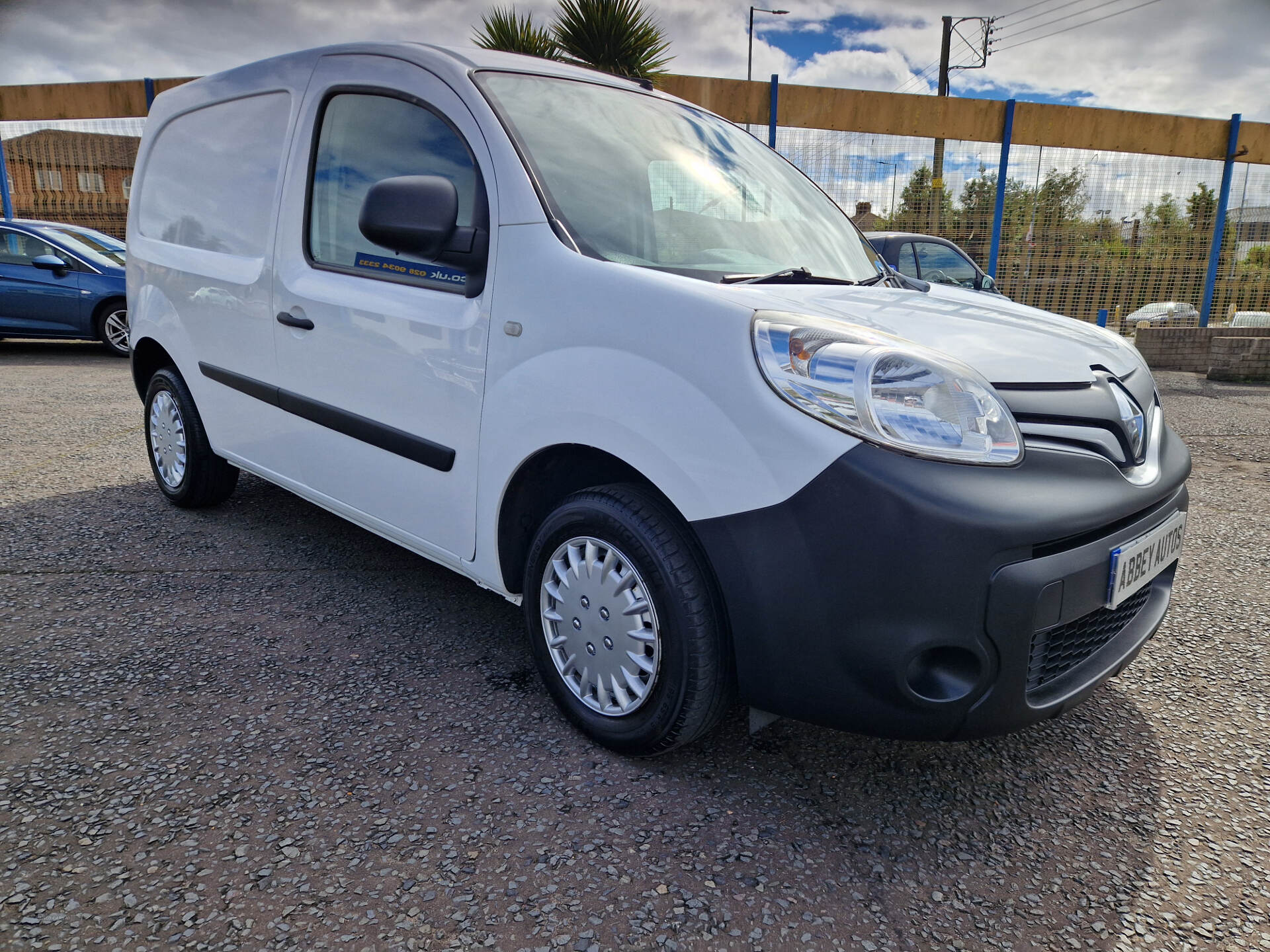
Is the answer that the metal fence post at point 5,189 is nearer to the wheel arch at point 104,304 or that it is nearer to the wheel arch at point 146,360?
the wheel arch at point 104,304

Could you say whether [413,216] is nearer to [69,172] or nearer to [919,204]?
[919,204]

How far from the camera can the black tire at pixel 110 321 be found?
30.3ft

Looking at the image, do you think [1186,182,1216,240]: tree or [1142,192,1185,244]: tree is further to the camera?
[1186,182,1216,240]: tree

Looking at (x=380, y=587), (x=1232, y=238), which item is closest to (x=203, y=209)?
(x=380, y=587)

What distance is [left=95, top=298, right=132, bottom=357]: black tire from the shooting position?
923cm

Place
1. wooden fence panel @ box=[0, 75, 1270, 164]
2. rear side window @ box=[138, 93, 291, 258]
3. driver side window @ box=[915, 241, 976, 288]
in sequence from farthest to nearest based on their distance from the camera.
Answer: wooden fence panel @ box=[0, 75, 1270, 164] < driver side window @ box=[915, 241, 976, 288] < rear side window @ box=[138, 93, 291, 258]

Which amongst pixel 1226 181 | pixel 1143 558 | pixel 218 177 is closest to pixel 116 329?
pixel 218 177

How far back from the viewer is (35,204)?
1234cm

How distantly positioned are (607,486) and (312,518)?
7.95ft

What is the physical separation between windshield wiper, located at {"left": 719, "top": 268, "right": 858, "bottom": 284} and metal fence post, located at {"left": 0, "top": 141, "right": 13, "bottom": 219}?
47.2 feet

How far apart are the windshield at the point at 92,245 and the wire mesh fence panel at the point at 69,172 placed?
0.74 meters

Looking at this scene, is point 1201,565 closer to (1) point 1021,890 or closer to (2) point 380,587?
(1) point 1021,890

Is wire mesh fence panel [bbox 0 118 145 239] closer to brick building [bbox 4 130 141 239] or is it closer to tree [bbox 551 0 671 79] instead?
brick building [bbox 4 130 141 239]

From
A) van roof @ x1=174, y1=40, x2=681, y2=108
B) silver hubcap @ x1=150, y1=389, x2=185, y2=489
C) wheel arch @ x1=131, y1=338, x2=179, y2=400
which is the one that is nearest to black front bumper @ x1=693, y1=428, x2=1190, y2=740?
van roof @ x1=174, y1=40, x2=681, y2=108
